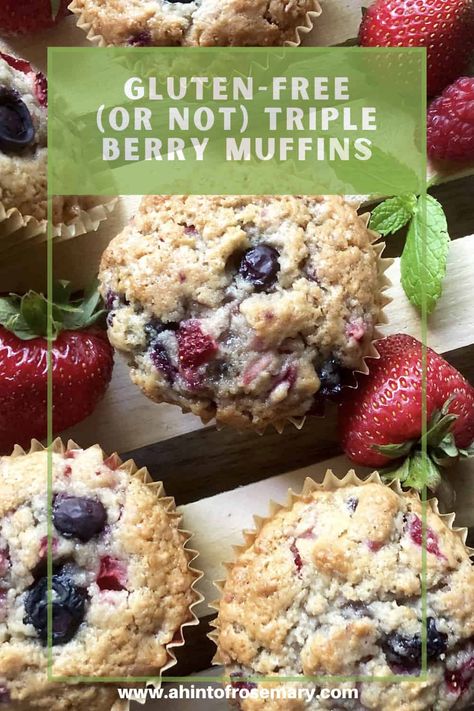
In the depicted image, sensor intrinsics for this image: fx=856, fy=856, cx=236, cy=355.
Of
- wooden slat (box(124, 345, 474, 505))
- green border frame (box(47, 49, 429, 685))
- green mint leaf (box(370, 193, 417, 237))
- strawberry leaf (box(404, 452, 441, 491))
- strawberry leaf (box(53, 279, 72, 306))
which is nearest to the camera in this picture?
green border frame (box(47, 49, 429, 685))

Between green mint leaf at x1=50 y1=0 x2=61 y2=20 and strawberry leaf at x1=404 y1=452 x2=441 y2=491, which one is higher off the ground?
green mint leaf at x1=50 y1=0 x2=61 y2=20

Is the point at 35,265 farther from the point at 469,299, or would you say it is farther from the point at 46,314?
the point at 469,299

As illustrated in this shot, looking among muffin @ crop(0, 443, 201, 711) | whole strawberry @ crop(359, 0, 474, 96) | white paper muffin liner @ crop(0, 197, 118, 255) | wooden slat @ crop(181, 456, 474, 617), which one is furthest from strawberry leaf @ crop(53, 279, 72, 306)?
whole strawberry @ crop(359, 0, 474, 96)

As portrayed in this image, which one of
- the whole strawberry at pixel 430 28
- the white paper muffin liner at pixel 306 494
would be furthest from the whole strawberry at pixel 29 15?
the white paper muffin liner at pixel 306 494

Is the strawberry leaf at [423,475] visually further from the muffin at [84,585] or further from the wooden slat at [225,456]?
the muffin at [84,585]

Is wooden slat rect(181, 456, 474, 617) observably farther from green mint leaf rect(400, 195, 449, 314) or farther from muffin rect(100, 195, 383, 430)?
green mint leaf rect(400, 195, 449, 314)

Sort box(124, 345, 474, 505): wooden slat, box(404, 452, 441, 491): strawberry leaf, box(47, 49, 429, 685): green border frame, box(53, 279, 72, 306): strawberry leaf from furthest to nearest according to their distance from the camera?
box(124, 345, 474, 505): wooden slat < box(53, 279, 72, 306): strawberry leaf < box(404, 452, 441, 491): strawberry leaf < box(47, 49, 429, 685): green border frame

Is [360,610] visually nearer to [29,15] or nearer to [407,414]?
[407,414]
